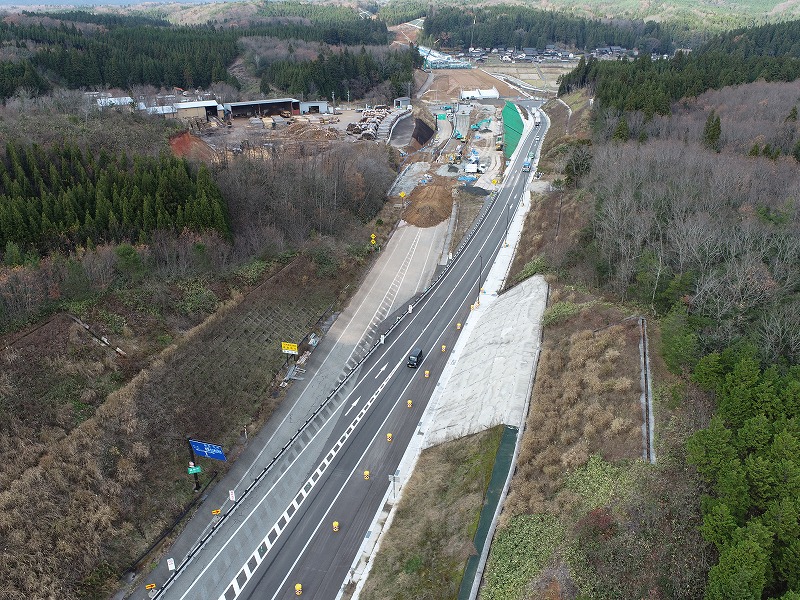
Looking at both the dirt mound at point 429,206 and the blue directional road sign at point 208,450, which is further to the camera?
the dirt mound at point 429,206

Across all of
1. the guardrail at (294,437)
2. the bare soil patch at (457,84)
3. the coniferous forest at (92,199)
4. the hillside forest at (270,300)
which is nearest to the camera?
the hillside forest at (270,300)

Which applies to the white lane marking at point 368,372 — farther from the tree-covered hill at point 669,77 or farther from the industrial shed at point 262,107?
the industrial shed at point 262,107

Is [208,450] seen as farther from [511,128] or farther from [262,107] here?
[511,128]

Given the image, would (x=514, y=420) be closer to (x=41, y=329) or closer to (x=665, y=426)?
(x=665, y=426)

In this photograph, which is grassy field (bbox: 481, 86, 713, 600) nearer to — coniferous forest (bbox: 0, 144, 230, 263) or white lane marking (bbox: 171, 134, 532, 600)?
white lane marking (bbox: 171, 134, 532, 600)

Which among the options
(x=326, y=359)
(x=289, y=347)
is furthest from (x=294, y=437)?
(x=326, y=359)

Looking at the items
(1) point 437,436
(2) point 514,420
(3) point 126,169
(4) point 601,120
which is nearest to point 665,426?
(2) point 514,420

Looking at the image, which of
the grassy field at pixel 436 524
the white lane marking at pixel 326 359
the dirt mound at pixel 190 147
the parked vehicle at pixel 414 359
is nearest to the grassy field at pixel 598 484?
the grassy field at pixel 436 524
